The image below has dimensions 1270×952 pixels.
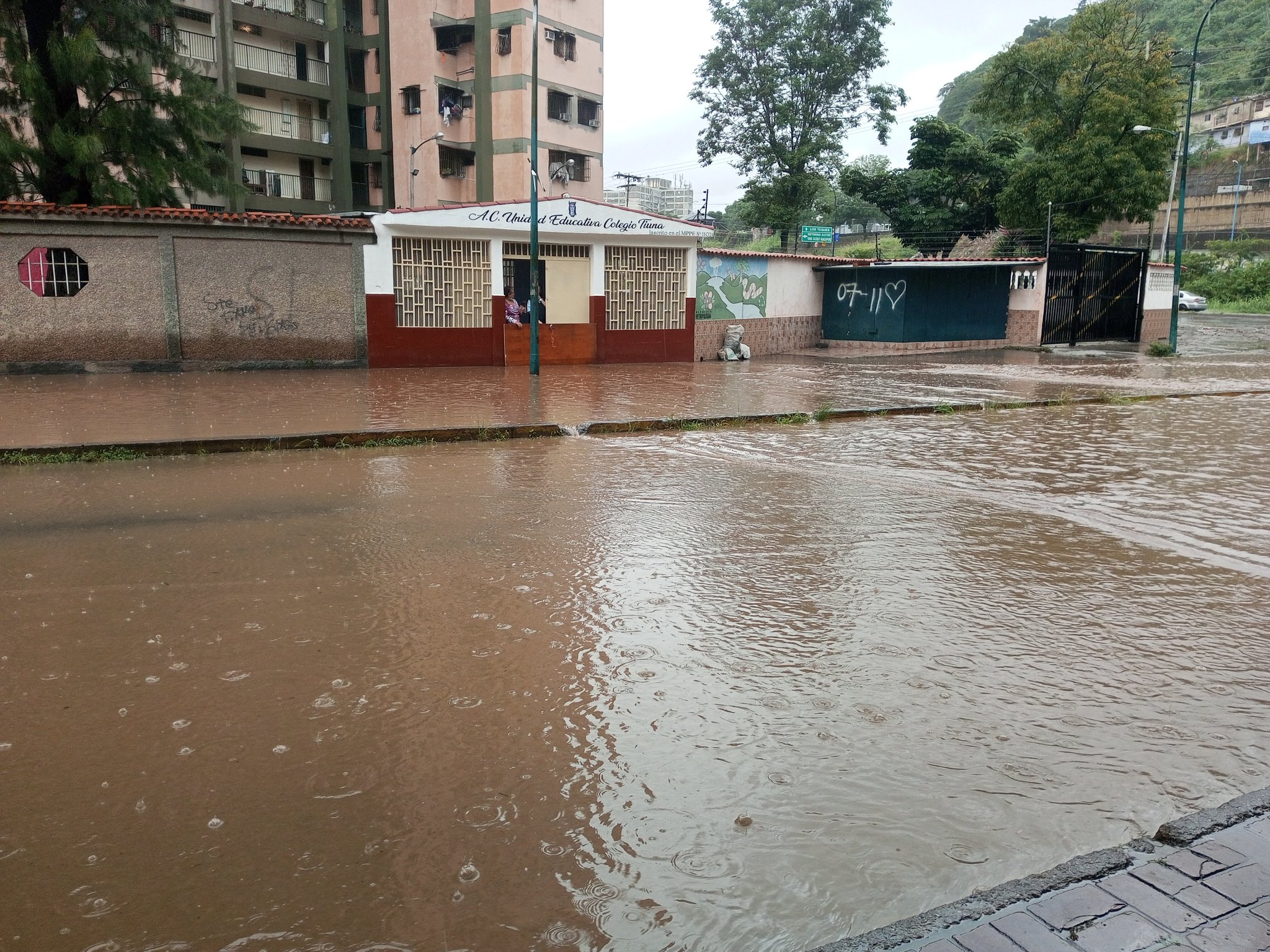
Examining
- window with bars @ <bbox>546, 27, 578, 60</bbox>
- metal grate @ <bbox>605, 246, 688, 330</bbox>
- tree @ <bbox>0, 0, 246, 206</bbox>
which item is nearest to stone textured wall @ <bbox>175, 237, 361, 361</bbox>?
tree @ <bbox>0, 0, 246, 206</bbox>

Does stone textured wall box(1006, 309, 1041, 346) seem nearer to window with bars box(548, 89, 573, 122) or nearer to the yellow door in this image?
the yellow door

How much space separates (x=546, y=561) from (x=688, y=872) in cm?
335

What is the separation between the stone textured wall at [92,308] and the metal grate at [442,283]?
15.4ft

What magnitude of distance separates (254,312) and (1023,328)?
871 inches

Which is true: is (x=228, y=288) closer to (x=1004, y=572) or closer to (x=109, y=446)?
(x=109, y=446)

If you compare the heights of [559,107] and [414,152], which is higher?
[559,107]

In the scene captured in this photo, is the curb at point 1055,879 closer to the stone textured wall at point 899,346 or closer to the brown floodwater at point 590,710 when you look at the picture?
the brown floodwater at point 590,710

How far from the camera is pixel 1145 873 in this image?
267cm

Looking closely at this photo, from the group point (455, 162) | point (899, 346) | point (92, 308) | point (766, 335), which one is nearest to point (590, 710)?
point (92, 308)

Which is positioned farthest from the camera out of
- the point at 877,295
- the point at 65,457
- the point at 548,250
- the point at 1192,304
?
the point at 1192,304

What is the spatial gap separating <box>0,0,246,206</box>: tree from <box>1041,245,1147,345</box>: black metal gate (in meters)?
23.6

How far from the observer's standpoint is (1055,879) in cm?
266

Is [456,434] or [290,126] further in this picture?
[290,126]

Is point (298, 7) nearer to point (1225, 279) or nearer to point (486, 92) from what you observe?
point (486, 92)
